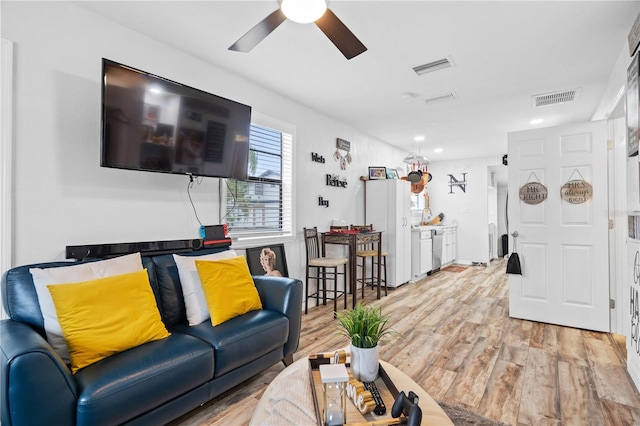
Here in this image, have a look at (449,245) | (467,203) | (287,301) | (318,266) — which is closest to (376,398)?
(287,301)

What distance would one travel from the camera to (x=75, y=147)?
2.13 meters

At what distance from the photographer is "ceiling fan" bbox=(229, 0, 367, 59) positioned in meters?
1.61

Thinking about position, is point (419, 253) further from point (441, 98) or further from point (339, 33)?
point (339, 33)

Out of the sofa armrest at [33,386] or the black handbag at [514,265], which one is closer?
the sofa armrest at [33,386]

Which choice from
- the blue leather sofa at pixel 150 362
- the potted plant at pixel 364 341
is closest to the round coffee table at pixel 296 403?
the potted plant at pixel 364 341

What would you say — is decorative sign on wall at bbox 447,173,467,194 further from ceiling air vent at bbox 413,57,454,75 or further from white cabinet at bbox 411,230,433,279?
ceiling air vent at bbox 413,57,454,75

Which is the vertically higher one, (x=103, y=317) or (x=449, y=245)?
(x=103, y=317)

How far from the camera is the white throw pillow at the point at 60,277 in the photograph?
1576mm

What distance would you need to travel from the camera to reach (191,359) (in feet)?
5.54

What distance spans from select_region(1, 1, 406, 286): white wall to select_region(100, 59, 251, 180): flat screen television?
0.92 ft

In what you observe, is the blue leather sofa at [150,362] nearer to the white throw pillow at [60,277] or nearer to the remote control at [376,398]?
the white throw pillow at [60,277]

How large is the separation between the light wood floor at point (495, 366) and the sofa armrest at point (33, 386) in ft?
2.36

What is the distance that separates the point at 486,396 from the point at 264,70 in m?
3.18

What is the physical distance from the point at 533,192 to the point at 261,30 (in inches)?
126
